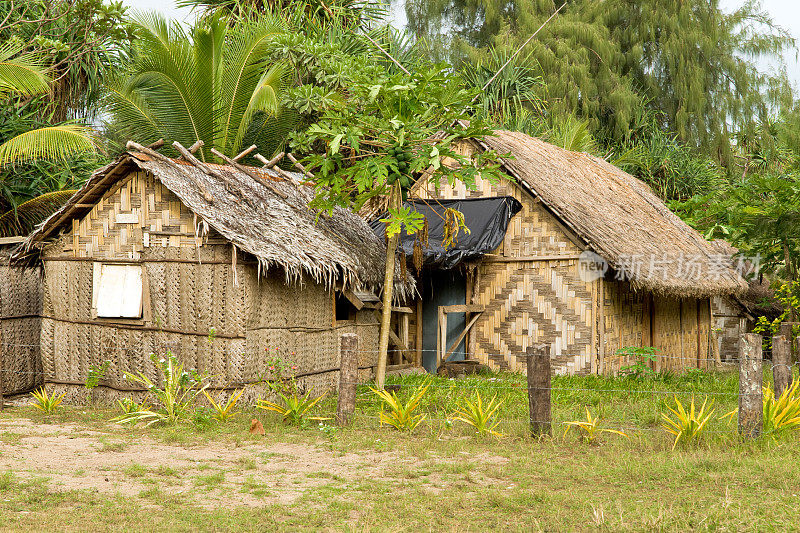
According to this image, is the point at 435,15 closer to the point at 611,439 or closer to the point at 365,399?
the point at 365,399

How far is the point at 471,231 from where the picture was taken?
12.2 m

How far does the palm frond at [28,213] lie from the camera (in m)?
12.7

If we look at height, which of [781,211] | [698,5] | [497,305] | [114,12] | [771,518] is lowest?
[771,518]

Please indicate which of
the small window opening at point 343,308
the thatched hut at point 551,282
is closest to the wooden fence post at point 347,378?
the small window opening at point 343,308

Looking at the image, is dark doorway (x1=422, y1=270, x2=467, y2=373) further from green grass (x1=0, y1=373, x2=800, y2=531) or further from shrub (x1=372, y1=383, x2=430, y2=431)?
shrub (x1=372, y1=383, x2=430, y2=431)

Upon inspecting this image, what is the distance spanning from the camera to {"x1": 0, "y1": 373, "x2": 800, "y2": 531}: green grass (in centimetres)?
505

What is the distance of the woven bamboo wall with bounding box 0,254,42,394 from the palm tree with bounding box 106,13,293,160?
4364mm

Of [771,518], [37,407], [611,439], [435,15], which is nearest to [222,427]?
[37,407]

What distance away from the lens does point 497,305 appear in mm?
12375

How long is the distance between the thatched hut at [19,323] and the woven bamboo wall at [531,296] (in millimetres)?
5735

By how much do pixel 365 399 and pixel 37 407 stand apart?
3879 mm

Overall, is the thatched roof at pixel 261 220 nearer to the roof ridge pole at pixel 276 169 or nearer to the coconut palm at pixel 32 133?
the roof ridge pole at pixel 276 169

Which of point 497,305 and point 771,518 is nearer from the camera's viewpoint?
point 771,518

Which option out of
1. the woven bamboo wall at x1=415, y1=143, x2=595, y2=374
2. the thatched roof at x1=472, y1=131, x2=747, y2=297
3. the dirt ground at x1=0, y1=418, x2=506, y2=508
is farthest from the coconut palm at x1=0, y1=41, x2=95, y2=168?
the thatched roof at x1=472, y1=131, x2=747, y2=297
